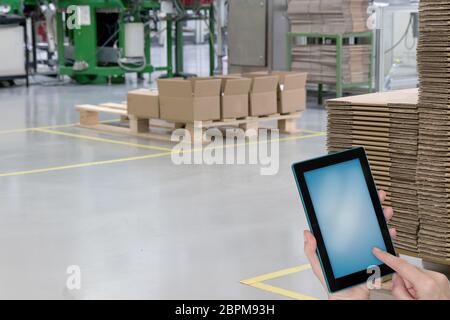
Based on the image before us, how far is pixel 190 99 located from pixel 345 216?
23.3 ft

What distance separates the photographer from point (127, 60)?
1557 centimetres

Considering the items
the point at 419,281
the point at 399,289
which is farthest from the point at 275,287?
the point at 419,281

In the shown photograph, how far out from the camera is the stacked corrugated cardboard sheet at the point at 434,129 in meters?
4.23

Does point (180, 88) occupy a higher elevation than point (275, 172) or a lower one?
higher

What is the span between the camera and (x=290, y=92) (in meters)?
9.91

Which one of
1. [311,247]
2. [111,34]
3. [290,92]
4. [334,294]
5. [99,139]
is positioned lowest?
[99,139]

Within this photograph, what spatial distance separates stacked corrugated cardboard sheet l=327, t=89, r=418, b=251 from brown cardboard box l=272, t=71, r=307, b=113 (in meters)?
5.00

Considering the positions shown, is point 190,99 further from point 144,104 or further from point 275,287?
point 275,287

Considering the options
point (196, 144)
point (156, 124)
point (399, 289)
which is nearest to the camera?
point (399, 289)

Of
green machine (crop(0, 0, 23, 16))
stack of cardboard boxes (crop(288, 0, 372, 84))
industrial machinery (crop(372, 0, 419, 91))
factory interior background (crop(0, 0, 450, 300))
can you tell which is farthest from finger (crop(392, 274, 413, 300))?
green machine (crop(0, 0, 23, 16))

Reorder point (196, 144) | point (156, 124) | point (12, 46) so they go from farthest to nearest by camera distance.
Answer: point (12, 46)
point (156, 124)
point (196, 144)
